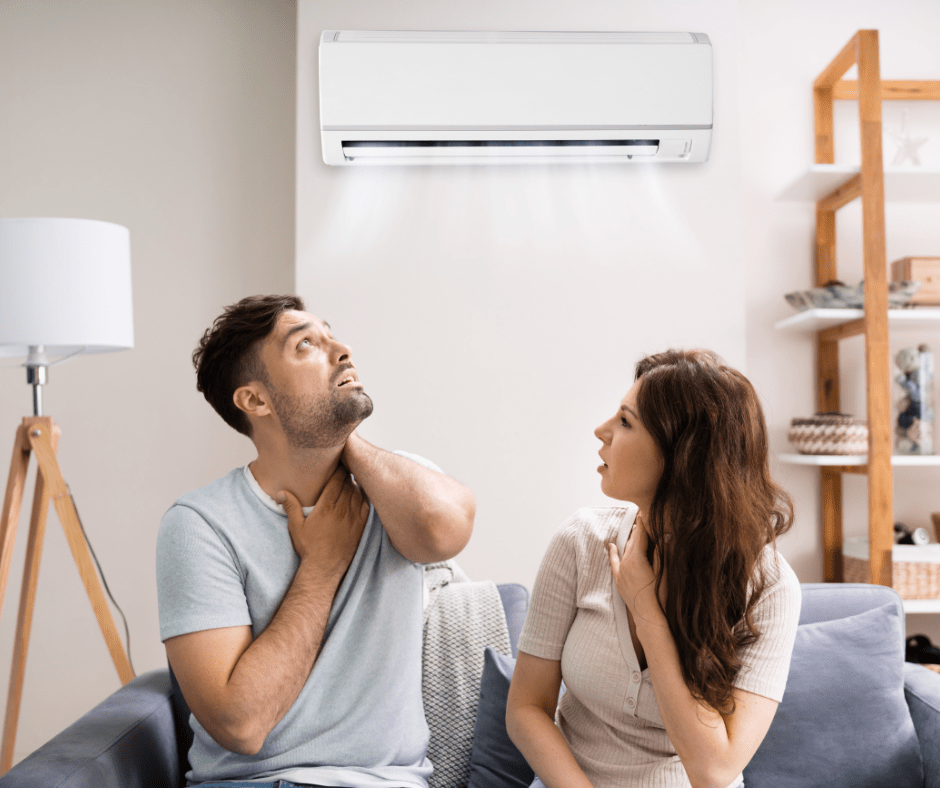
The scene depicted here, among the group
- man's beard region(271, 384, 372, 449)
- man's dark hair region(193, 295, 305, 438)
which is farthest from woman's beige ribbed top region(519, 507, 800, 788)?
man's dark hair region(193, 295, 305, 438)

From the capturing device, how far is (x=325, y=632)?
131 cm

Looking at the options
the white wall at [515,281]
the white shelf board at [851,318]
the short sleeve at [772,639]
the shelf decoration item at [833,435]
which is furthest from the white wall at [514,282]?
the short sleeve at [772,639]

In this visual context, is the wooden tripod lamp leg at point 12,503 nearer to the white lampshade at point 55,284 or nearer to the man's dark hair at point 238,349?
the white lampshade at point 55,284

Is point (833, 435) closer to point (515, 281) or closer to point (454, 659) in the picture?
point (515, 281)

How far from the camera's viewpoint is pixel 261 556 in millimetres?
1295

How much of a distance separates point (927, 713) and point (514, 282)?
58.3 inches

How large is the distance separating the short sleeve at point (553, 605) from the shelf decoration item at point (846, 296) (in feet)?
4.92

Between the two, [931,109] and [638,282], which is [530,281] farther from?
[931,109]

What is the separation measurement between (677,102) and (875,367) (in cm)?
98

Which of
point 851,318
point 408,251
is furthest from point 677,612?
point 851,318

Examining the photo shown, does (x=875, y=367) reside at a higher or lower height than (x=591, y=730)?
higher

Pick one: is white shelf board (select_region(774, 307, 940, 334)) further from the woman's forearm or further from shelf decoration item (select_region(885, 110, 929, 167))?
the woman's forearm

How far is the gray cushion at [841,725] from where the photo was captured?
4.48ft

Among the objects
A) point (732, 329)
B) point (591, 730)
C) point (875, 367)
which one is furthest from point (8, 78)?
point (875, 367)
